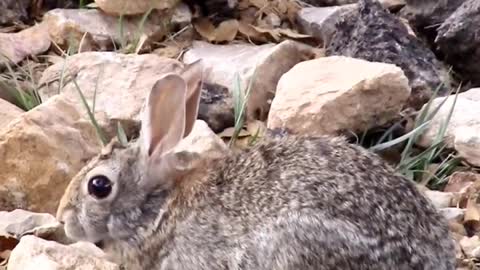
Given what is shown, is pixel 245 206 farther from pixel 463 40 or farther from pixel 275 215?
pixel 463 40

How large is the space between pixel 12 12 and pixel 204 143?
2.32 m

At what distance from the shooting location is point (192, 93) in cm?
595

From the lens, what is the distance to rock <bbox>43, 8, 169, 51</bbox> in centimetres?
814

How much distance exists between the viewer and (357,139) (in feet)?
23.5

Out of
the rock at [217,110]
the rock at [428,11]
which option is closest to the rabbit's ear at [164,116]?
the rock at [217,110]

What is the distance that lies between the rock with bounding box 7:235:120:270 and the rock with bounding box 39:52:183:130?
1391 millimetres

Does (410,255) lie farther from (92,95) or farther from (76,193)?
(92,95)

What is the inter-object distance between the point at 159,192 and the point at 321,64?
5.78 ft

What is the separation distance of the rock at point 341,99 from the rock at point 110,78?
762 mm

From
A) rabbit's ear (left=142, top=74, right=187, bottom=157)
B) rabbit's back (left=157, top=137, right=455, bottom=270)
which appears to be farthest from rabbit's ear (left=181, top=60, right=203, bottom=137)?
rabbit's back (left=157, top=137, right=455, bottom=270)

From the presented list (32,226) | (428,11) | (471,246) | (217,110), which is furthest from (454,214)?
(428,11)

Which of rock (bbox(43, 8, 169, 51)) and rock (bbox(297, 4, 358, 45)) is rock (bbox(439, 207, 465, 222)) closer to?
rock (bbox(297, 4, 358, 45))

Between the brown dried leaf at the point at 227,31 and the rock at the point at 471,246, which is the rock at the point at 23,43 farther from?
the rock at the point at 471,246

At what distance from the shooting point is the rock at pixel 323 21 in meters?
8.36
